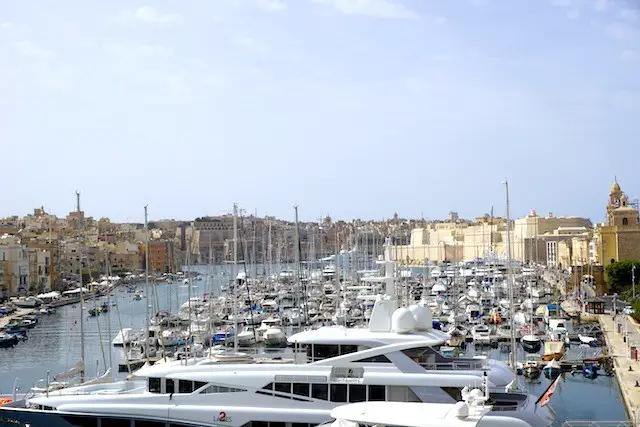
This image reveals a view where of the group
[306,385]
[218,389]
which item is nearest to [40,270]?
[218,389]

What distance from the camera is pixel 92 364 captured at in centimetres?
3109

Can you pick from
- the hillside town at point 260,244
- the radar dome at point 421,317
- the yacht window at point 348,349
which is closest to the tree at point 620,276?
the hillside town at point 260,244

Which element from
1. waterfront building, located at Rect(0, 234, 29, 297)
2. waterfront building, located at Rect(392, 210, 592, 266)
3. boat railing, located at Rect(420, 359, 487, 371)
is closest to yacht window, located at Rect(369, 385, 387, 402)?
boat railing, located at Rect(420, 359, 487, 371)

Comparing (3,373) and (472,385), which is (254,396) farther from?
(3,373)

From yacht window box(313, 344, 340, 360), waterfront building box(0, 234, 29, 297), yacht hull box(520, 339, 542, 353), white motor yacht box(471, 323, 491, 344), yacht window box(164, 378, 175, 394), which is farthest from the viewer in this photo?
waterfront building box(0, 234, 29, 297)

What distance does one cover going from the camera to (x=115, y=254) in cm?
9888

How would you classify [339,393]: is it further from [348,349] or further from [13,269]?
[13,269]

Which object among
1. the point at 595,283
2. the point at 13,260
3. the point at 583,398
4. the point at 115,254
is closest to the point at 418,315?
the point at 583,398

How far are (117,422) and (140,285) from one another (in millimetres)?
66824

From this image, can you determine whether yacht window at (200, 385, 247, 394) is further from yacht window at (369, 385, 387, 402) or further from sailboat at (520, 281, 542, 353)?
sailboat at (520, 281, 542, 353)

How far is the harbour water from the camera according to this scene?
22734 mm

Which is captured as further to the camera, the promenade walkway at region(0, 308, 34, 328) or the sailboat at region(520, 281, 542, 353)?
the promenade walkway at region(0, 308, 34, 328)

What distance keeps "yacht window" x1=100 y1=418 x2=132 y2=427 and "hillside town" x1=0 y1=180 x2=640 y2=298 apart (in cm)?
1273

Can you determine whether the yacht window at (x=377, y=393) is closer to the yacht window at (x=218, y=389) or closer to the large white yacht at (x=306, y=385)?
the large white yacht at (x=306, y=385)
